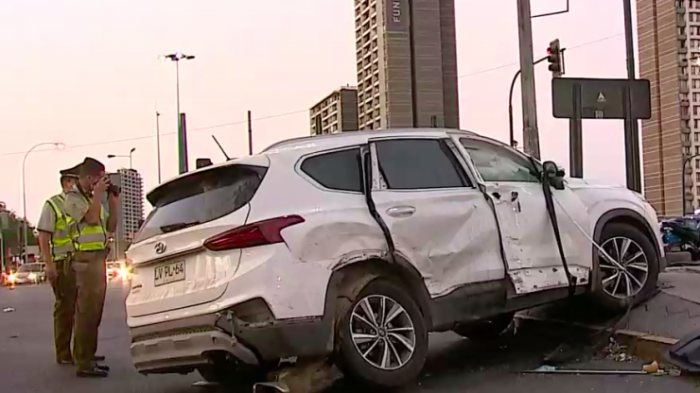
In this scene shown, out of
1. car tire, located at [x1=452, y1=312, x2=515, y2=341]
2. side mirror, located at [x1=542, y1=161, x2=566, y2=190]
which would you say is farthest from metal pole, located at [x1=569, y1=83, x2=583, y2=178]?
side mirror, located at [x1=542, y1=161, x2=566, y2=190]

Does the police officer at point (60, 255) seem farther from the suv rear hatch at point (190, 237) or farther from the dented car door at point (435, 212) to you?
the dented car door at point (435, 212)

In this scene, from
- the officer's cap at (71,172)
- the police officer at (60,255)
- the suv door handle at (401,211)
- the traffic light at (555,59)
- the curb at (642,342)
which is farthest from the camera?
the traffic light at (555,59)

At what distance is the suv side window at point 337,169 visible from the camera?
5969 mm

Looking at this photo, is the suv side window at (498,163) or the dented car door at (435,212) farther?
the suv side window at (498,163)

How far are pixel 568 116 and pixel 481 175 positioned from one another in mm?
4629

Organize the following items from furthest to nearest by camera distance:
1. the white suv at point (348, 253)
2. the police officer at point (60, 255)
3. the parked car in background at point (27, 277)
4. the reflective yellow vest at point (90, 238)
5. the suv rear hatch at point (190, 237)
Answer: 1. the parked car in background at point (27, 277)
2. the police officer at point (60, 255)
3. the reflective yellow vest at point (90, 238)
4. the suv rear hatch at point (190, 237)
5. the white suv at point (348, 253)

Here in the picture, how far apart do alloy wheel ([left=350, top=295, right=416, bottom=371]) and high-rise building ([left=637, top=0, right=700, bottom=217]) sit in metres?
56.8

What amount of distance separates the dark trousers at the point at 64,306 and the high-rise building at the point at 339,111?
104ft

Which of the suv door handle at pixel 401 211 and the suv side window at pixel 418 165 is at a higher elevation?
the suv side window at pixel 418 165

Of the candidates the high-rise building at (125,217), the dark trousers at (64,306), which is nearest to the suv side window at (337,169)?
the high-rise building at (125,217)

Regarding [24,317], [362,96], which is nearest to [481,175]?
[24,317]

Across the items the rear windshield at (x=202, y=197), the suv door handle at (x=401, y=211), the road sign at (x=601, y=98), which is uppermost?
the road sign at (x=601, y=98)

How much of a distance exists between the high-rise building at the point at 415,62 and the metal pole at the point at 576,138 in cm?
979

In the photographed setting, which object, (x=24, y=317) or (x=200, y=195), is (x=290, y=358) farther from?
(x=24, y=317)
